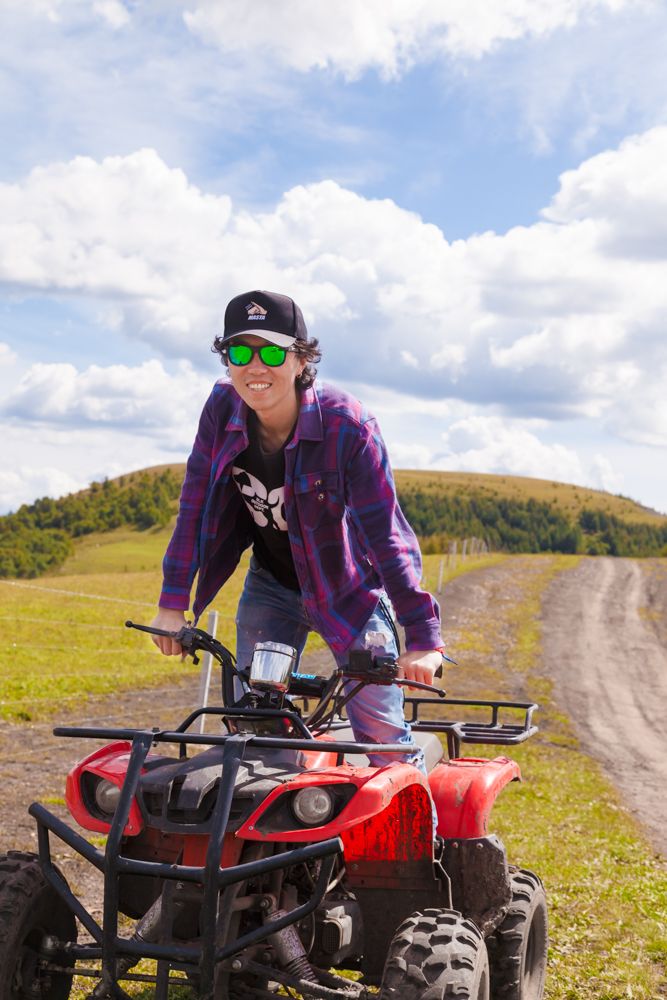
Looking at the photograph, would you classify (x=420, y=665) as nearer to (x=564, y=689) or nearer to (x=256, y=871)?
(x=256, y=871)

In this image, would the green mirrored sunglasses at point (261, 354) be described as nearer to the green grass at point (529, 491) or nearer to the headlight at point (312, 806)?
the headlight at point (312, 806)

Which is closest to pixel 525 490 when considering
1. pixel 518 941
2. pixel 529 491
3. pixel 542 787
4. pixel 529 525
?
pixel 529 491

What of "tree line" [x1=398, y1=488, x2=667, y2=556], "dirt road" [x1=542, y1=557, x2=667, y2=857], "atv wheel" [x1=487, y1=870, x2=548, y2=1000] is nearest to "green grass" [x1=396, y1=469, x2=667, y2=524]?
"tree line" [x1=398, y1=488, x2=667, y2=556]

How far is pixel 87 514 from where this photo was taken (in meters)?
119

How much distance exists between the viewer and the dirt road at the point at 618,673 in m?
12.9

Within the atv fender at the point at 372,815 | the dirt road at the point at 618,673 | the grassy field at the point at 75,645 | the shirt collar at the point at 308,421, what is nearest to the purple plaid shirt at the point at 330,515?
the shirt collar at the point at 308,421

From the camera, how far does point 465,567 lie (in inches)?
1699

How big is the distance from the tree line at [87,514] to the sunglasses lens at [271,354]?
285 ft

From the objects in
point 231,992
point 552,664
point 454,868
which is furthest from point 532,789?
point 552,664

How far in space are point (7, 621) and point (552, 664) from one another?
11351 millimetres

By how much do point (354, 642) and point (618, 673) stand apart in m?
18.5

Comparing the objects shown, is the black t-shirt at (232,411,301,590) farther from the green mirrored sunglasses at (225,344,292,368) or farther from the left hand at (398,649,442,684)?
the left hand at (398,649,442,684)

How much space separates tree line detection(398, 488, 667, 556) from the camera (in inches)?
4262

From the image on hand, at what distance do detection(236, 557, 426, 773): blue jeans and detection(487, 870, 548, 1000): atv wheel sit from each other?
0.79 m
